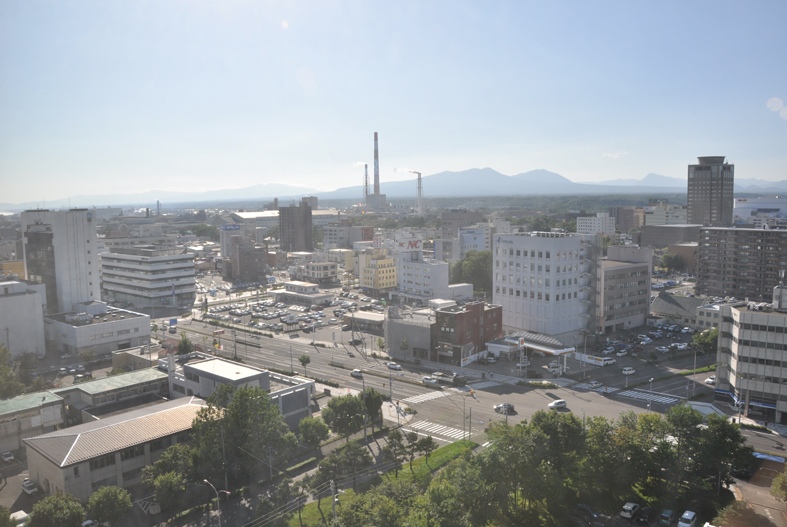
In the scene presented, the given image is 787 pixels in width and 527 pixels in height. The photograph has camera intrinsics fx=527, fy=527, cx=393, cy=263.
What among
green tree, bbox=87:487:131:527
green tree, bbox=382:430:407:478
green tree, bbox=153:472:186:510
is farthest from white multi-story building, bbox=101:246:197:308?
green tree, bbox=382:430:407:478

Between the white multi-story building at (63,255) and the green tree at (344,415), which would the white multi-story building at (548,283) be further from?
the white multi-story building at (63,255)

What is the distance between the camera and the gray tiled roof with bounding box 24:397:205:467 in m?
15.9

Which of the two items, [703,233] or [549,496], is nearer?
[549,496]

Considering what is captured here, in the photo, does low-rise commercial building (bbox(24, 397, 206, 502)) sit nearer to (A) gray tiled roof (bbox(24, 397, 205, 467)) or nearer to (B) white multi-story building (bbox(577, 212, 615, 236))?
(A) gray tiled roof (bbox(24, 397, 205, 467))

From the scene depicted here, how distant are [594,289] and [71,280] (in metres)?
36.3

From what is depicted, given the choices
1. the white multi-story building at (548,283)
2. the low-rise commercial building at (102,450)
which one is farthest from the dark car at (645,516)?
the white multi-story building at (548,283)

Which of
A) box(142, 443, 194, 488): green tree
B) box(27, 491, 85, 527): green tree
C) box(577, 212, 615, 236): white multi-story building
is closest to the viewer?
box(27, 491, 85, 527): green tree

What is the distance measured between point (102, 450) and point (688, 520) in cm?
1702

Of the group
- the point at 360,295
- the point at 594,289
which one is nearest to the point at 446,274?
the point at 360,295

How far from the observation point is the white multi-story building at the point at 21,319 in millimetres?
29828

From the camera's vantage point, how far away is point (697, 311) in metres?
37.0

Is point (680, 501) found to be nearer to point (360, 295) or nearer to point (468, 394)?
point (468, 394)

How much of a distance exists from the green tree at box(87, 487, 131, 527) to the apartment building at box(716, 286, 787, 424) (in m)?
22.5

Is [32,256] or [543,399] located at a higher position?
[32,256]
